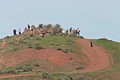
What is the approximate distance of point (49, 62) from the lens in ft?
133

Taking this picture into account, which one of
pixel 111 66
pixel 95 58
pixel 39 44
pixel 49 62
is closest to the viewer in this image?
pixel 111 66

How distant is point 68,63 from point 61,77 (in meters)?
7.23

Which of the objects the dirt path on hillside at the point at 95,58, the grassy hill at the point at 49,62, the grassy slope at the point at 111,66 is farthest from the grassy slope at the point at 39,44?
the grassy slope at the point at 111,66

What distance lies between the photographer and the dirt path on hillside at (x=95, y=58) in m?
39.4

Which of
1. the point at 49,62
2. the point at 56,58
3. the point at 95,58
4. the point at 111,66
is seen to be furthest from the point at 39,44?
the point at 111,66

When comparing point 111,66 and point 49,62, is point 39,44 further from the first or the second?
point 111,66

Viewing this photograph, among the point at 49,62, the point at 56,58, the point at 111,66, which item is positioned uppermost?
the point at 56,58

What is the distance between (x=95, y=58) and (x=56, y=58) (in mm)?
4549

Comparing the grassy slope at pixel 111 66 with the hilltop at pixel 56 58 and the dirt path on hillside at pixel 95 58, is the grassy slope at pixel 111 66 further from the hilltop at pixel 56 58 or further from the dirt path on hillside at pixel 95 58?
the dirt path on hillside at pixel 95 58

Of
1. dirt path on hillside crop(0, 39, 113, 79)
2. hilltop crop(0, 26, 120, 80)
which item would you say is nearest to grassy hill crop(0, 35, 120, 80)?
hilltop crop(0, 26, 120, 80)

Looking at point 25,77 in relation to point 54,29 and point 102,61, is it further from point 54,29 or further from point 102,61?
point 54,29

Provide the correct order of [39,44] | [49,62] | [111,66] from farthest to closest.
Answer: [39,44] < [49,62] < [111,66]

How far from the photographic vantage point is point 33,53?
43281 mm

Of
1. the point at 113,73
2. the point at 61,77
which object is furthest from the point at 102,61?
the point at 61,77
